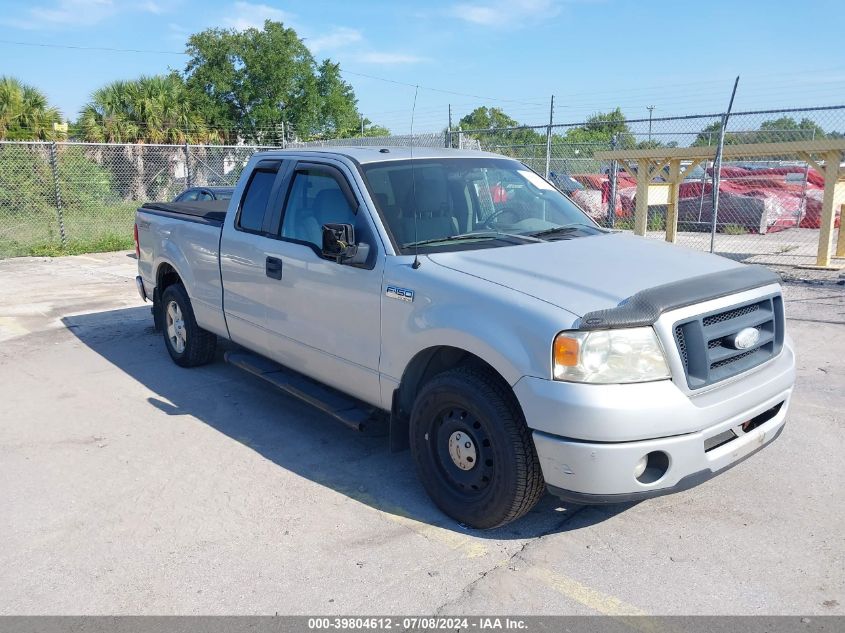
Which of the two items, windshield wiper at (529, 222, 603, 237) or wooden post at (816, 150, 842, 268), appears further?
wooden post at (816, 150, 842, 268)

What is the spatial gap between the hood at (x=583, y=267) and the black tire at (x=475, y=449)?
51cm

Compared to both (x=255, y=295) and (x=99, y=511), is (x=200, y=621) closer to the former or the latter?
(x=99, y=511)

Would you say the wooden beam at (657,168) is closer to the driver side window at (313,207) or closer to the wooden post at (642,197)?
the wooden post at (642,197)

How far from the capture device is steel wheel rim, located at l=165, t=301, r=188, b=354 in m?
6.61

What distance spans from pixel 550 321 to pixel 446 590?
1292 millimetres

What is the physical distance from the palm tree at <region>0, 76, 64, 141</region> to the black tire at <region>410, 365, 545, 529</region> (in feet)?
72.7

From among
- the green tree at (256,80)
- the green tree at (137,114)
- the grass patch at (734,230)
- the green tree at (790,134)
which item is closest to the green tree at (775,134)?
the green tree at (790,134)

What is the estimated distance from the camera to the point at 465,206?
4.57 metres

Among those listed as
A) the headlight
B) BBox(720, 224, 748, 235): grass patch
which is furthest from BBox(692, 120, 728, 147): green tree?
the headlight

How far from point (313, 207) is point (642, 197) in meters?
9.14

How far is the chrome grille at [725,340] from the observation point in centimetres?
328

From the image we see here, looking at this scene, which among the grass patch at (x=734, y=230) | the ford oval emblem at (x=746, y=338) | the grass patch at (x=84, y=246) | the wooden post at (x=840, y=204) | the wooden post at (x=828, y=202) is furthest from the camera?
the grass patch at (x=734, y=230)

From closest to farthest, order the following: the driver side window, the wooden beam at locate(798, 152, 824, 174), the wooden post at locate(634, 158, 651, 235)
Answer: the driver side window
the wooden beam at locate(798, 152, 824, 174)
the wooden post at locate(634, 158, 651, 235)

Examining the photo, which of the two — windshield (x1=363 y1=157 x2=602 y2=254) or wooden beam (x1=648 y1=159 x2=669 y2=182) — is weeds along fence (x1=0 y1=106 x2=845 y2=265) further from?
windshield (x1=363 y1=157 x2=602 y2=254)
